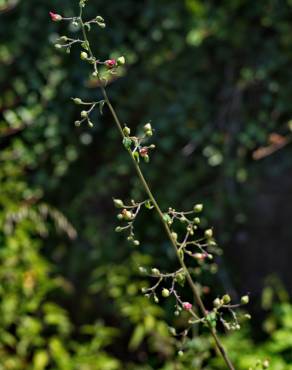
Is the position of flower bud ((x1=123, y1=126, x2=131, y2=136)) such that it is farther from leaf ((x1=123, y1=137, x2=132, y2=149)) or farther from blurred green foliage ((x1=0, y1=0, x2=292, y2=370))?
blurred green foliage ((x1=0, y1=0, x2=292, y2=370))

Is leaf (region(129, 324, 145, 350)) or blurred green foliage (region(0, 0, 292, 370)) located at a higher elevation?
blurred green foliage (region(0, 0, 292, 370))

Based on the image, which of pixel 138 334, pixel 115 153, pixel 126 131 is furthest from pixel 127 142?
pixel 115 153

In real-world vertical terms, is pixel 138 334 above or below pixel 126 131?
below

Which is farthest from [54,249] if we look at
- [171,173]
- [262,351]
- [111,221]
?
[262,351]

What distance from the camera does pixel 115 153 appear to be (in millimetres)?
4230

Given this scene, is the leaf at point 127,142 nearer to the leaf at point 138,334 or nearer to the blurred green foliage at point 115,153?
the blurred green foliage at point 115,153

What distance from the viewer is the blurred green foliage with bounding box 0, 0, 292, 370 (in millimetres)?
3789

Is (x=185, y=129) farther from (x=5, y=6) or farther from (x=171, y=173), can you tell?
(x=5, y=6)

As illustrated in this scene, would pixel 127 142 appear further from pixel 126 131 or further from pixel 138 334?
pixel 138 334

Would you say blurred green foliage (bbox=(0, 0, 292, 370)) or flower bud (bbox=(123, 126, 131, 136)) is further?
blurred green foliage (bbox=(0, 0, 292, 370))

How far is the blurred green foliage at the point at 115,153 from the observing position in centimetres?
379

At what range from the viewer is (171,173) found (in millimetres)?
4039

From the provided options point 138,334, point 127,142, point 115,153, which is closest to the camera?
point 127,142

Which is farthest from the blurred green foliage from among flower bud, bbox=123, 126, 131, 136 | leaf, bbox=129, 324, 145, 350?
flower bud, bbox=123, 126, 131, 136
